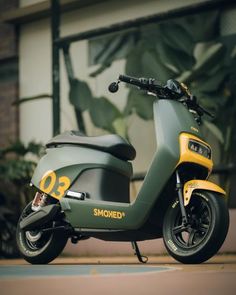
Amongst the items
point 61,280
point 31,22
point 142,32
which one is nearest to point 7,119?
point 31,22

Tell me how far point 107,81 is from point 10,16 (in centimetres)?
201

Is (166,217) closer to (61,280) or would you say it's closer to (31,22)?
(61,280)

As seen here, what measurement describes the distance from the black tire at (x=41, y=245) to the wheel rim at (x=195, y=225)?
3.44 feet

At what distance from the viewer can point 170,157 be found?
194 inches

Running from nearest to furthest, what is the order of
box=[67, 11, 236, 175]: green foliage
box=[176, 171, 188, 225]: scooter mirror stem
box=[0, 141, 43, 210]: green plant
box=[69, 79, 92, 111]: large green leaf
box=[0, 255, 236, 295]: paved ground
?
1. box=[0, 255, 236, 295]: paved ground
2. box=[176, 171, 188, 225]: scooter mirror stem
3. box=[67, 11, 236, 175]: green foliage
4. box=[0, 141, 43, 210]: green plant
5. box=[69, 79, 92, 111]: large green leaf

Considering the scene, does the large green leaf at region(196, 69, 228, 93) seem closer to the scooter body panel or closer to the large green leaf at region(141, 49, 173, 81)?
the large green leaf at region(141, 49, 173, 81)

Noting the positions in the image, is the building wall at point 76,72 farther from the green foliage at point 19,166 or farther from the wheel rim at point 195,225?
the wheel rim at point 195,225

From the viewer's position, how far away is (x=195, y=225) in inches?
186

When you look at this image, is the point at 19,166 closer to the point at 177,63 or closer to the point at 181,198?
the point at 177,63

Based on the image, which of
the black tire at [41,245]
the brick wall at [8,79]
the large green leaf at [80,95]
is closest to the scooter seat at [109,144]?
the black tire at [41,245]

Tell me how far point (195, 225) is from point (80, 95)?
13.7 ft

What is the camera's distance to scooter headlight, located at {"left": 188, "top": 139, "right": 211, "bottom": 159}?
491cm

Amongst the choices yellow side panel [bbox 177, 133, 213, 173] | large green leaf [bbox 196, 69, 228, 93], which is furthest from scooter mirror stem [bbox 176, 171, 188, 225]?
large green leaf [bbox 196, 69, 228, 93]

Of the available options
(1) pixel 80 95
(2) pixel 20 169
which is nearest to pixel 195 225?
(2) pixel 20 169
